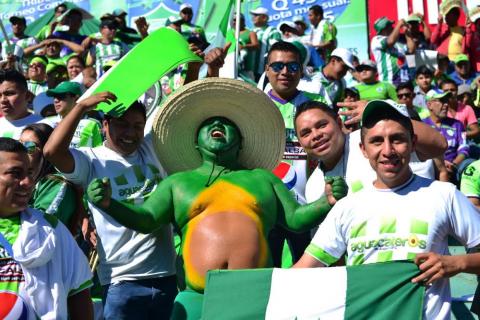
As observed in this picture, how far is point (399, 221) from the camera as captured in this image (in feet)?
13.0

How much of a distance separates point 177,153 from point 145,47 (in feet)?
2.39

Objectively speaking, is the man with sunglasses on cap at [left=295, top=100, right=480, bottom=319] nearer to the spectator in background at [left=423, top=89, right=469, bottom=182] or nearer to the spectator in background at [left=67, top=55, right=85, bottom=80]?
the spectator in background at [left=423, top=89, right=469, bottom=182]

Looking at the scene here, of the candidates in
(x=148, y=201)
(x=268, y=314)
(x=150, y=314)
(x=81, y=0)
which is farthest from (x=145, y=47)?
(x=81, y=0)

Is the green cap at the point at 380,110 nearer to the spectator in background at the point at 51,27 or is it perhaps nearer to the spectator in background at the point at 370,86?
the spectator in background at the point at 370,86

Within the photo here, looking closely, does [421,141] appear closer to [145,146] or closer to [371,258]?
[371,258]

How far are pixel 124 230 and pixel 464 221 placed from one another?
2.30m

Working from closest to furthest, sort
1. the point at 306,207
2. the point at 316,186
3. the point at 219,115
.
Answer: the point at 306,207 → the point at 219,115 → the point at 316,186

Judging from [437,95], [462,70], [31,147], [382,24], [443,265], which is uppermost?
[382,24]

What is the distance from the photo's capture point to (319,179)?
559 centimetres

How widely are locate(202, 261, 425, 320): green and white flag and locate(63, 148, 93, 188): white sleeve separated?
1.61 meters

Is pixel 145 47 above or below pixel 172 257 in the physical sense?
above

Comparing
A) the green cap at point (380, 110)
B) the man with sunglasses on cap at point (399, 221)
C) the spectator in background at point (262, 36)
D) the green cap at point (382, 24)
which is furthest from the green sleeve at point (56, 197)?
the green cap at point (382, 24)

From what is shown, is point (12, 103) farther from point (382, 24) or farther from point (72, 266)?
point (382, 24)

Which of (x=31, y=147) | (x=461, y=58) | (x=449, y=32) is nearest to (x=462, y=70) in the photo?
(x=461, y=58)
